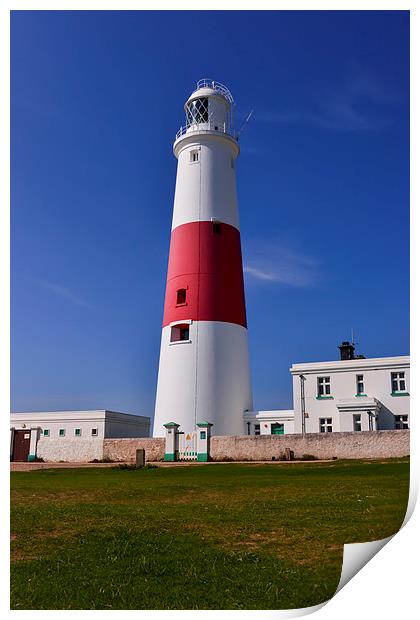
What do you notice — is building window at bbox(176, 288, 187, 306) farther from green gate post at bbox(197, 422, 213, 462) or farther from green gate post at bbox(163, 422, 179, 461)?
green gate post at bbox(197, 422, 213, 462)

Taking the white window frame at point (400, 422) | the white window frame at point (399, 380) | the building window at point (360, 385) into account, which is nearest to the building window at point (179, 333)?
the building window at point (360, 385)

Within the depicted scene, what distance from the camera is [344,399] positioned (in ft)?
85.2

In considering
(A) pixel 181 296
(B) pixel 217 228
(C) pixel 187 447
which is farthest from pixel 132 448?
(B) pixel 217 228

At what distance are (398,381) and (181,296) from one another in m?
9.27

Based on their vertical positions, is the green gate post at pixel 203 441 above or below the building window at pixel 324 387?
below

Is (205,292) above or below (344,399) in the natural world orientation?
above

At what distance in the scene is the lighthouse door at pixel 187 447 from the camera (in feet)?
76.6

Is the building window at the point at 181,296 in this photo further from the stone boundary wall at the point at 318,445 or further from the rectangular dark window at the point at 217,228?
the stone boundary wall at the point at 318,445

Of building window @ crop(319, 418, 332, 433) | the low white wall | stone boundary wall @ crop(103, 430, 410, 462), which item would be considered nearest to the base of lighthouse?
stone boundary wall @ crop(103, 430, 410, 462)

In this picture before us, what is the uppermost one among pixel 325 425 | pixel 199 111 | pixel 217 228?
pixel 199 111

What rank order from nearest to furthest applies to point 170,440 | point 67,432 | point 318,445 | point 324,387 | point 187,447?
point 318,445 < point 187,447 < point 170,440 < point 324,387 < point 67,432

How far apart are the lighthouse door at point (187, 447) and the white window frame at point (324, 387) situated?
606 cm

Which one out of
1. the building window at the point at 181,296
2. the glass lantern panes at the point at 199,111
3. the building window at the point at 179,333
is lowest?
the building window at the point at 179,333

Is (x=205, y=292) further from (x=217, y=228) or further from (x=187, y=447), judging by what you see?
(x=187, y=447)
